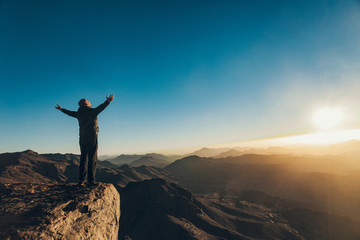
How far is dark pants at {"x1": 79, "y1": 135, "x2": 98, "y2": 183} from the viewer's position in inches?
181

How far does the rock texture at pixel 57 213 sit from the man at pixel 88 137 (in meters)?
0.49

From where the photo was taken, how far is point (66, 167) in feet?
182

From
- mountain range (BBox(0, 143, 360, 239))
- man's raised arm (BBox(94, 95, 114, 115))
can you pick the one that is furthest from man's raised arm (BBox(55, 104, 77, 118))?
mountain range (BBox(0, 143, 360, 239))

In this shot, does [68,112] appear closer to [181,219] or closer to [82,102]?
[82,102]

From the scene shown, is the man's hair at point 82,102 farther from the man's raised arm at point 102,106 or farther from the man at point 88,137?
the man's raised arm at point 102,106

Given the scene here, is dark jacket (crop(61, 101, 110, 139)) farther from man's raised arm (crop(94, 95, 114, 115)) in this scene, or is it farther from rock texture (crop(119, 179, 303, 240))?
rock texture (crop(119, 179, 303, 240))

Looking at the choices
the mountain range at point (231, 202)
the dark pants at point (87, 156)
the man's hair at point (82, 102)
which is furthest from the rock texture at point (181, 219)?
the man's hair at point (82, 102)

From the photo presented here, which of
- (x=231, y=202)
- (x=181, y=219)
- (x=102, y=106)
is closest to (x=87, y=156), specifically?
(x=102, y=106)

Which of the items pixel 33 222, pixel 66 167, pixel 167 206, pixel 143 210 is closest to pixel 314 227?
pixel 167 206

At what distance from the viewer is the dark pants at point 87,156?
4.59 m

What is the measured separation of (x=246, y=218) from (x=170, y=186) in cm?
1620

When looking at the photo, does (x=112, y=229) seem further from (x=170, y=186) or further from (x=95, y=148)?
(x=170, y=186)

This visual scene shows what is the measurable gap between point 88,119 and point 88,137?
496mm

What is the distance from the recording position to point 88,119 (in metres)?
4.63
